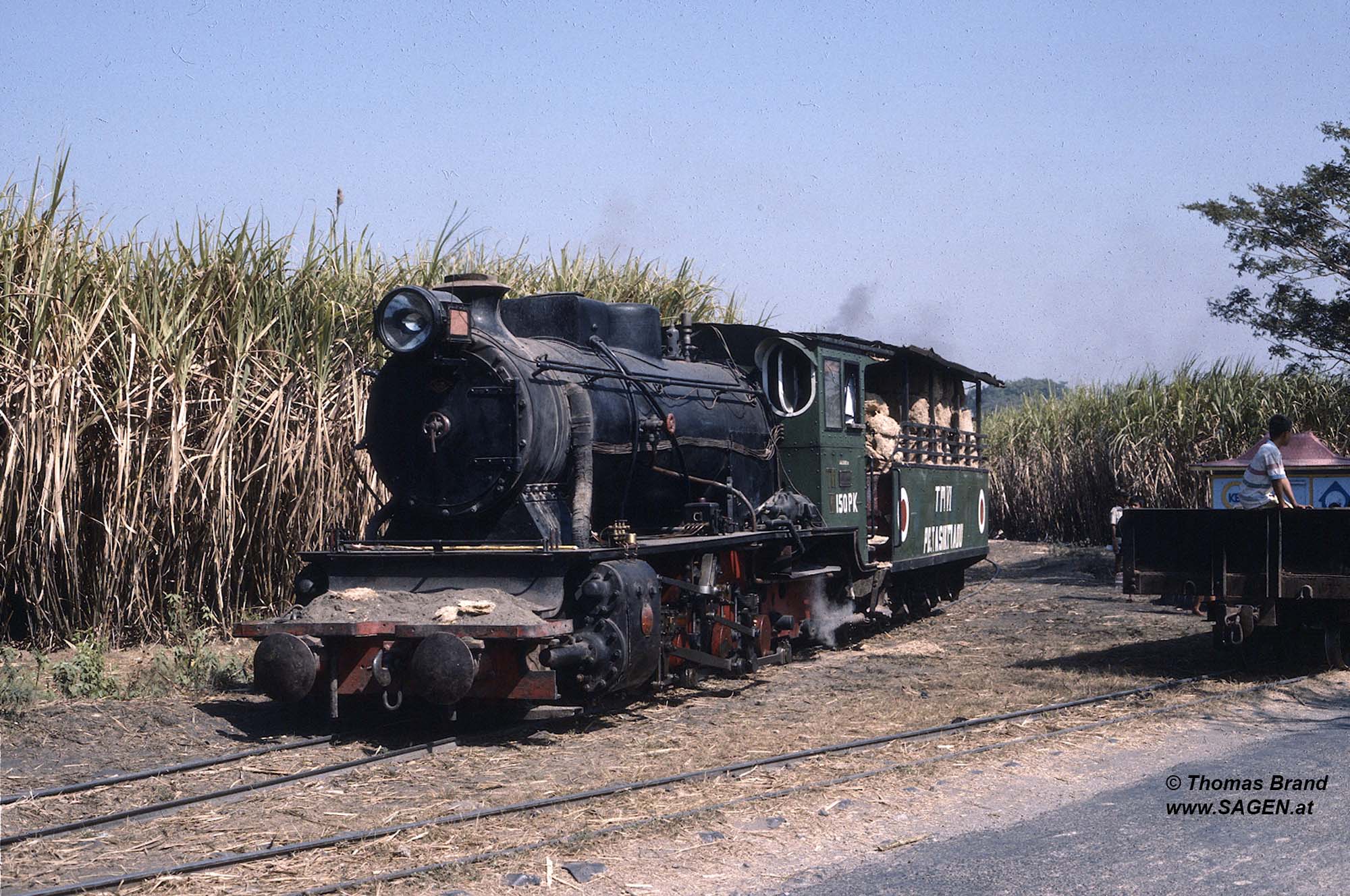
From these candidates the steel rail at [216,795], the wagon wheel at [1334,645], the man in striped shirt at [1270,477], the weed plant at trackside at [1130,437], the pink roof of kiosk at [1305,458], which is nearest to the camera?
the steel rail at [216,795]

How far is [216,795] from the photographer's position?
600 cm

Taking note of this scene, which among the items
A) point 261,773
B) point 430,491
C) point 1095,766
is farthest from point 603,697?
point 1095,766

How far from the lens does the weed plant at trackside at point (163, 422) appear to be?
9.38 metres

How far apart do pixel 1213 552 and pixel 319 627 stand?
6.53 m

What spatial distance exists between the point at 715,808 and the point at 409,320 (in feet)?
11.8

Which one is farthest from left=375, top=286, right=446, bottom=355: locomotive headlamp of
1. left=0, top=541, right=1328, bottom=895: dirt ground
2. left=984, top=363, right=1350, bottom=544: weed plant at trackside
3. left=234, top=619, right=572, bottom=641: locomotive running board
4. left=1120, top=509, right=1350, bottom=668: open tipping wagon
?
left=984, top=363, right=1350, bottom=544: weed plant at trackside

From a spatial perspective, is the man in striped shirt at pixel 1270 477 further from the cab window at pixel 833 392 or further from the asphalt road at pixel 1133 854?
the asphalt road at pixel 1133 854

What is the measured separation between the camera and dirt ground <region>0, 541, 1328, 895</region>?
496 cm

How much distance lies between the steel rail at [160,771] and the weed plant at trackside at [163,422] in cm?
234

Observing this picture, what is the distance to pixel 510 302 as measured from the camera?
9250 mm

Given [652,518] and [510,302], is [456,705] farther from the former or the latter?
[510,302]

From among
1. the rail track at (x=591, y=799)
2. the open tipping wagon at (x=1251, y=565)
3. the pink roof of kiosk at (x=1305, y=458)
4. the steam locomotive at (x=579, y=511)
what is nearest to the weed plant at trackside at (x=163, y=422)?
the steam locomotive at (x=579, y=511)

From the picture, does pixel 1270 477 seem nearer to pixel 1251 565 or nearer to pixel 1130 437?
pixel 1251 565

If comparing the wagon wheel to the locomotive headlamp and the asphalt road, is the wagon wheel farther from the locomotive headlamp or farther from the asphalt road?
the locomotive headlamp
